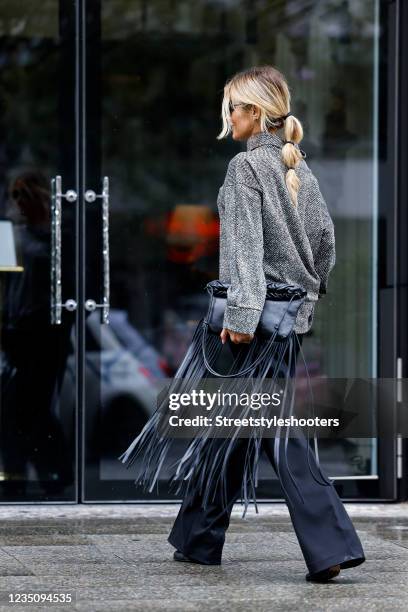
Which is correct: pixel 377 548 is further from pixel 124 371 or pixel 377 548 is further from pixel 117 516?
pixel 124 371

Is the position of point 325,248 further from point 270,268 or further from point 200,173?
point 200,173

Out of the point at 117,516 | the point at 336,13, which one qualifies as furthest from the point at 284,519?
the point at 336,13

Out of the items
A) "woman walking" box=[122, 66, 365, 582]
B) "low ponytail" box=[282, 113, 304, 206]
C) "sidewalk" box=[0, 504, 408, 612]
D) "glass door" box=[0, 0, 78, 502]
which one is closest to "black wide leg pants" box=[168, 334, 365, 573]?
"woman walking" box=[122, 66, 365, 582]

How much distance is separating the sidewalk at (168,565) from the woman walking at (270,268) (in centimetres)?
16

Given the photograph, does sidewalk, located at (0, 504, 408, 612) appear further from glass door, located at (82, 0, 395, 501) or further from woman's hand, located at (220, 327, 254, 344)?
woman's hand, located at (220, 327, 254, 344)

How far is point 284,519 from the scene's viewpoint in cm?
652

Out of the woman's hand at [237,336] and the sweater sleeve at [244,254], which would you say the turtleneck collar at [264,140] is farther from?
the woman's hand at [237,336]

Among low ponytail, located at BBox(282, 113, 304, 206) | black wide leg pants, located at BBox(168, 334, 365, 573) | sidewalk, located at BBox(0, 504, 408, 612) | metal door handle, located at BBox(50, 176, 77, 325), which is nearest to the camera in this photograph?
sidewalk, located at BBox(0, 504, 408, 612)

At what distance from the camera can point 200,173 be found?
7.27 m

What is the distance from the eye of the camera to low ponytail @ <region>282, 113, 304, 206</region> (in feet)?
16.4

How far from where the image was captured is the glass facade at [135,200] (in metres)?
6.91

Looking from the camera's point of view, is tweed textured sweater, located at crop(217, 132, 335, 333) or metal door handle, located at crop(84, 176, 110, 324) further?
metal door handle, located at crop(84, 176, 110, 324)

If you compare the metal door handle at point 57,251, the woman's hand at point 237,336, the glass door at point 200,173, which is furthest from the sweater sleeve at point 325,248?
the metal door handle at point 57,251

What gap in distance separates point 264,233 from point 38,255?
7.59 ft
